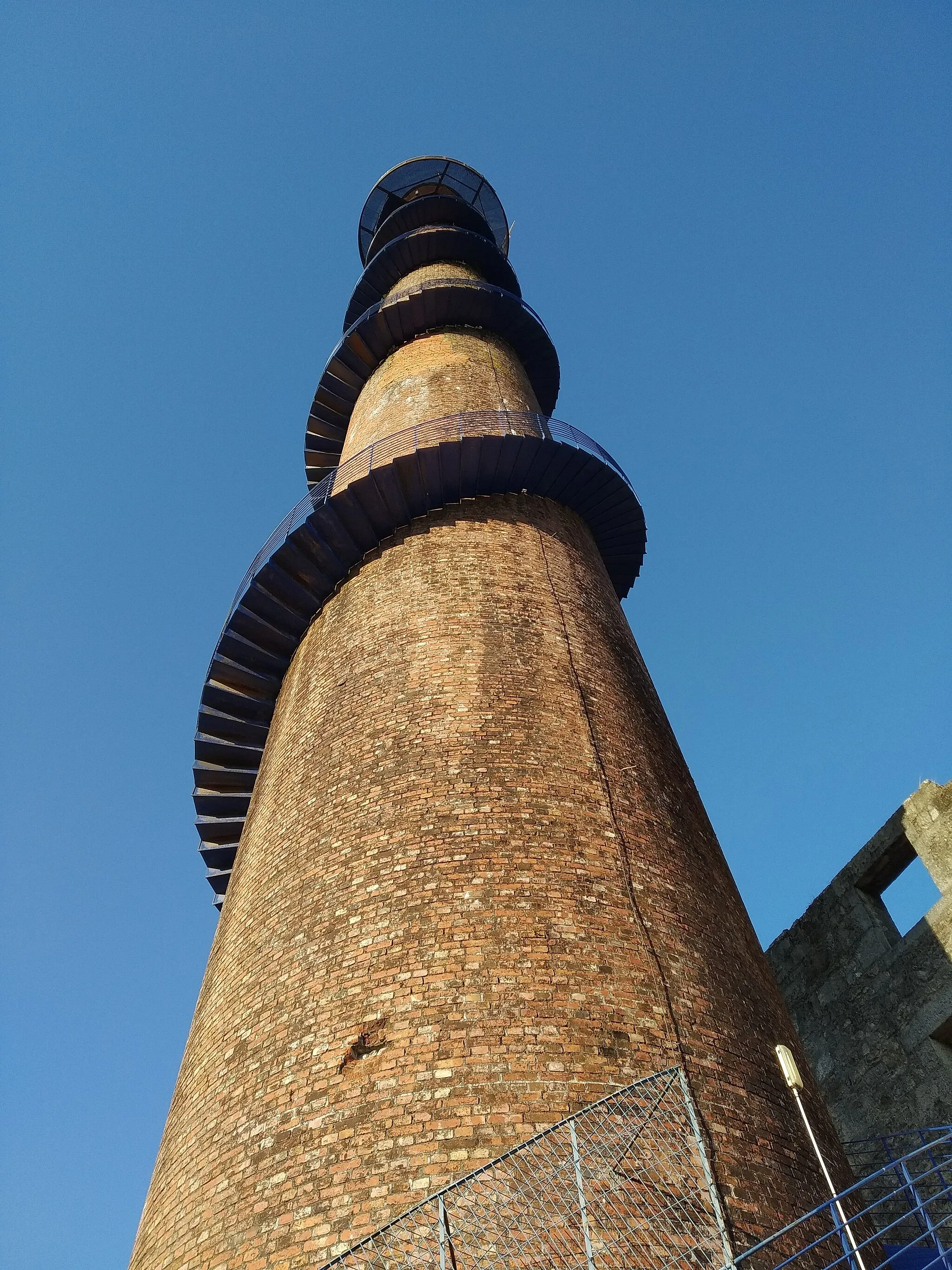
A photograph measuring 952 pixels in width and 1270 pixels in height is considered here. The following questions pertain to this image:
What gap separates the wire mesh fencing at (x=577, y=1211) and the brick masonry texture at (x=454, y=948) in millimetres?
158

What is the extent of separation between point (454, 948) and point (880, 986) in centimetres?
629

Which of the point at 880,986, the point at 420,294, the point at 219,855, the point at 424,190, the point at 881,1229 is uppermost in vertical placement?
the point at 424,190

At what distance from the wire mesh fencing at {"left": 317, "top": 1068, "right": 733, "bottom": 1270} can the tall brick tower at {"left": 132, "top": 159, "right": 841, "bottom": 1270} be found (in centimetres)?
14

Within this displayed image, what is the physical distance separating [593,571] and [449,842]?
173 inches

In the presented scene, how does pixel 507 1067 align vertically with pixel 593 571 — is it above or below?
below

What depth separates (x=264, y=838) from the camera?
7.46m

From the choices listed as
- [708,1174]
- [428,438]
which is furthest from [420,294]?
[708,1174]

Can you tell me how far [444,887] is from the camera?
5789mm

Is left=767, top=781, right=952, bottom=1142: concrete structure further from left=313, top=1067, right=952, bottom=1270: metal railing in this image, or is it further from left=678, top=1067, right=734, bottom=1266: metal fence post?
left=678, top=1067, right=734, bottom=1266: metal fence post

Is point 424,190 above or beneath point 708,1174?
above

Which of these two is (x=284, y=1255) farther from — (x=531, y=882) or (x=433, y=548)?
(x=433, y=548)

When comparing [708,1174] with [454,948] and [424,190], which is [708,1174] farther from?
[424,190]

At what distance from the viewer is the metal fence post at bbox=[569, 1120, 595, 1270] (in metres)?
3.93

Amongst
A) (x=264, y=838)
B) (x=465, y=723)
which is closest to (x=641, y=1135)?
(x=465, y=723)
